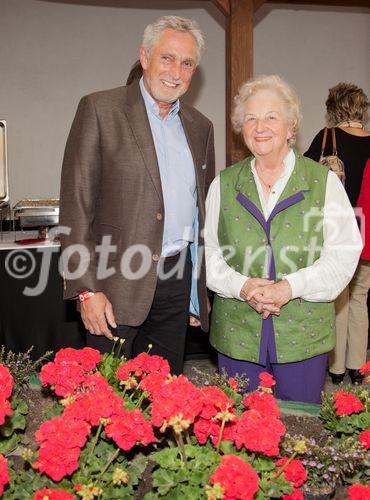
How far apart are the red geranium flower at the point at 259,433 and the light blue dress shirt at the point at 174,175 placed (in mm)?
1020

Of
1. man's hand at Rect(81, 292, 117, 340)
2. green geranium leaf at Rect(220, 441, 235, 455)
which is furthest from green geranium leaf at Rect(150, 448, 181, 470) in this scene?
man's hand at Rect(81, 292, 117, 340)

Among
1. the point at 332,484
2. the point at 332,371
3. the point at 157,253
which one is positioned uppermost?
the point at 157,253

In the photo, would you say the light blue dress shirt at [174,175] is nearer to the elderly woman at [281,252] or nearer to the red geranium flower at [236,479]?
the elderly woman at [281,252]

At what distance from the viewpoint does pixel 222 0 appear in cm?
462

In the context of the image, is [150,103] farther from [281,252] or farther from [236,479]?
[236,479]

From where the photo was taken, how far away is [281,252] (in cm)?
197

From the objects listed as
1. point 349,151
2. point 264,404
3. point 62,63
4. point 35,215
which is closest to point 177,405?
point 264,404

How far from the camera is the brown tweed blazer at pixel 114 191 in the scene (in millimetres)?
1948

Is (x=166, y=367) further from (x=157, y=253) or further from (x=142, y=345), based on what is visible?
(x=142, y=345)

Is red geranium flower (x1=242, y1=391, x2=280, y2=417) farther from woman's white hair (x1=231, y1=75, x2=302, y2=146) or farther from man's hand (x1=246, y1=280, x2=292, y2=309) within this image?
woman's white hair (x1=231, y1=75, x2=302, y2=146)

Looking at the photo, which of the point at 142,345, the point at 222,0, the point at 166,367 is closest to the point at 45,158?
the point at 222,0

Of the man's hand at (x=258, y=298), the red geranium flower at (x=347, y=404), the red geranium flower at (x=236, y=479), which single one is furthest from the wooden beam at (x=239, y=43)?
the red geranium flower at (x=236, y=479)

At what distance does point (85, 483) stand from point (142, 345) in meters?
1.05

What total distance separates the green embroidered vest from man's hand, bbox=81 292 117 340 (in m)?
0.40
